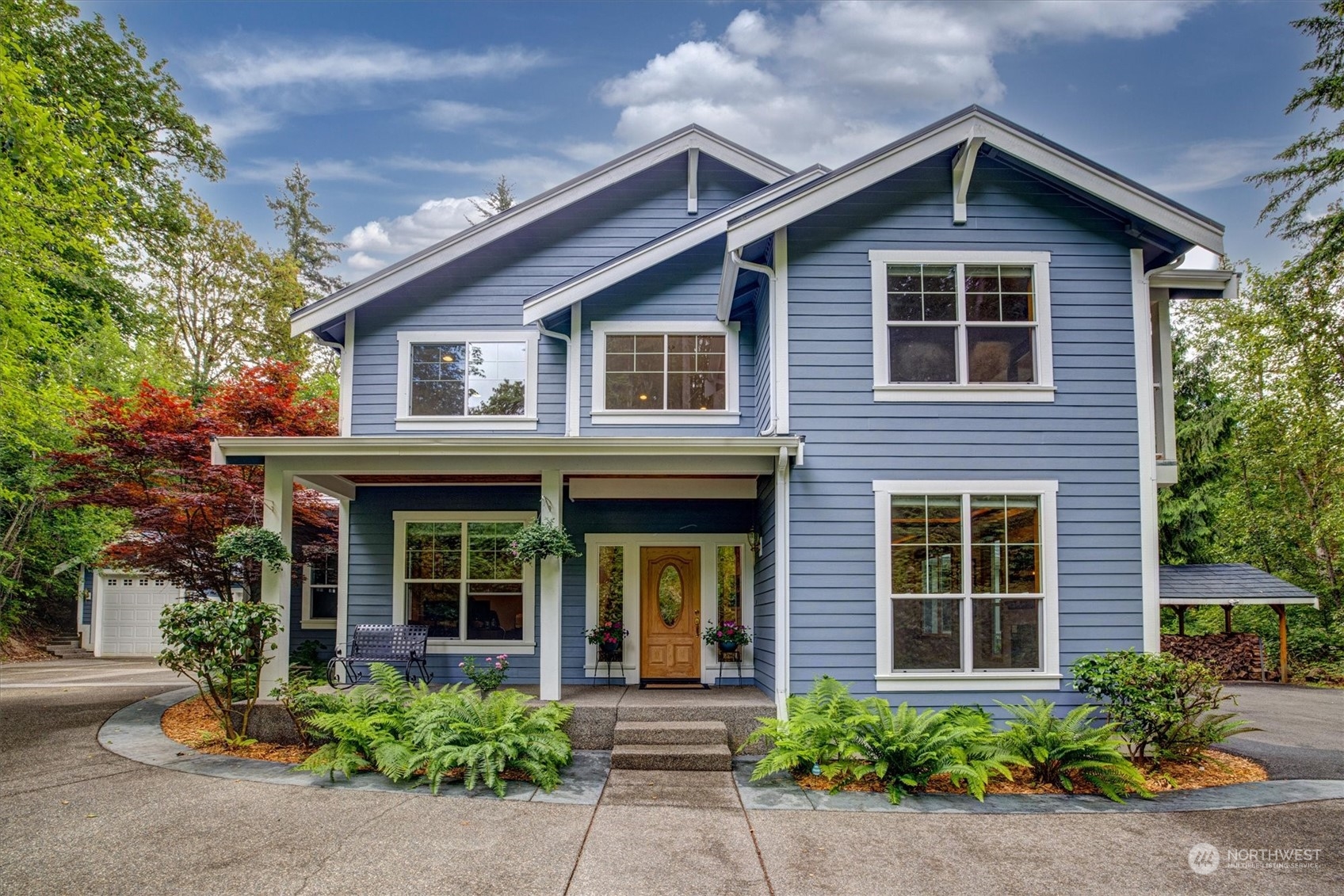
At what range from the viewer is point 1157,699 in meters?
6.61

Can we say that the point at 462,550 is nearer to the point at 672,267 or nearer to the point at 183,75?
the point at 672,267

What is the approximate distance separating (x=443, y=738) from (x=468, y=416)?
4334mm

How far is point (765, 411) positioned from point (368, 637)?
5.25 m

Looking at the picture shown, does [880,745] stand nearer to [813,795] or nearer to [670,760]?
[813,795]

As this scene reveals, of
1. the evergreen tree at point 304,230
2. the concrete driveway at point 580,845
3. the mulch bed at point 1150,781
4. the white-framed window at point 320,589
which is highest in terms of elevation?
the evergreen tree at point 304,230

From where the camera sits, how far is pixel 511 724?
6.48 m

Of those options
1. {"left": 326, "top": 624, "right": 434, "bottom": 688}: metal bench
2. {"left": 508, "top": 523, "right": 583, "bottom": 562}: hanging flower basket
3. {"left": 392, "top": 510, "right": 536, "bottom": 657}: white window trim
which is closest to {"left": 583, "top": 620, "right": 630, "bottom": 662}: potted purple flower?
{"left": 392, "top": 510, "right": 536, "bottom": 657}: white window trim

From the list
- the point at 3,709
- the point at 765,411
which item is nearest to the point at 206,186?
the point at 3,709

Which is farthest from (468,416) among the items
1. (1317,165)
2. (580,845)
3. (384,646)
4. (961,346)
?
(1317,165)

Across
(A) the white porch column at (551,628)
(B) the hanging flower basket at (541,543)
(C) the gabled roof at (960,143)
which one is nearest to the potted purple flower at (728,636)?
(A) the white porch column at (551,628)

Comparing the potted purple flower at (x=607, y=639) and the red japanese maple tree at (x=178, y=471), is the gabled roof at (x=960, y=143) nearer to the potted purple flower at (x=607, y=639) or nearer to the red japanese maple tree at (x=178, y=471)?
the potted purple flower at (x=607, y=639)

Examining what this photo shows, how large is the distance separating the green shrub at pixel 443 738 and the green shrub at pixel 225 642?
837 mm

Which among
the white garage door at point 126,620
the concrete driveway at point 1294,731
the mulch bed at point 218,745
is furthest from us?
the white garage door at point 126,620

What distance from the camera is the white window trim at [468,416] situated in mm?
9656
